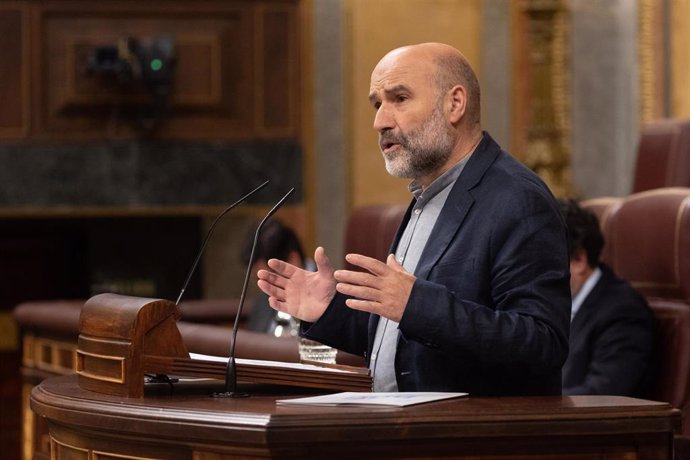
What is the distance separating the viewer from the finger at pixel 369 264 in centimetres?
207

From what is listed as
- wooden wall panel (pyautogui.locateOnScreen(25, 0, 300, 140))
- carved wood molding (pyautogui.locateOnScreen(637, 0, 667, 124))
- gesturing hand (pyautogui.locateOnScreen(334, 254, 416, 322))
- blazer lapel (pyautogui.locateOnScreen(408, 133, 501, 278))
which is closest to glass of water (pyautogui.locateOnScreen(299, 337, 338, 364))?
blazer lapel (pyautogui.locateOnScreen(408, 133, 501, 278))

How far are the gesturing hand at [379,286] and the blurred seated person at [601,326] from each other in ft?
4.50

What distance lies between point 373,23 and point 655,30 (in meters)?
1.45

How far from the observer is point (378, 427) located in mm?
1917

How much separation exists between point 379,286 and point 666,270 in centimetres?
158

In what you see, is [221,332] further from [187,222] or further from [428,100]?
[187,222]

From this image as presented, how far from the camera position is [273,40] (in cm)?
679

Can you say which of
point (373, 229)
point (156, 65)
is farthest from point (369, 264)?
point (156, 65)

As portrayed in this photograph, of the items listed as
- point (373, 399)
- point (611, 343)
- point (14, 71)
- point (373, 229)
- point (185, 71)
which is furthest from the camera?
point (185, 71)

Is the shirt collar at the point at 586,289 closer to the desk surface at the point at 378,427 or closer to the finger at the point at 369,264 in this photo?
the desk surface at the point at 378,427

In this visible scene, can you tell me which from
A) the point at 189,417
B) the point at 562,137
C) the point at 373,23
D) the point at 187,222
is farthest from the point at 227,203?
the point at 189,417

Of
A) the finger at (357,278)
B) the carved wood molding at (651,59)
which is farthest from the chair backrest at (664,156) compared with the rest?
the finger at (357,278)

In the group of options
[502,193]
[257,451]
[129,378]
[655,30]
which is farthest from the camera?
[655,30]

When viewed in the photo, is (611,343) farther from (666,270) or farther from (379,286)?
(379,286)
